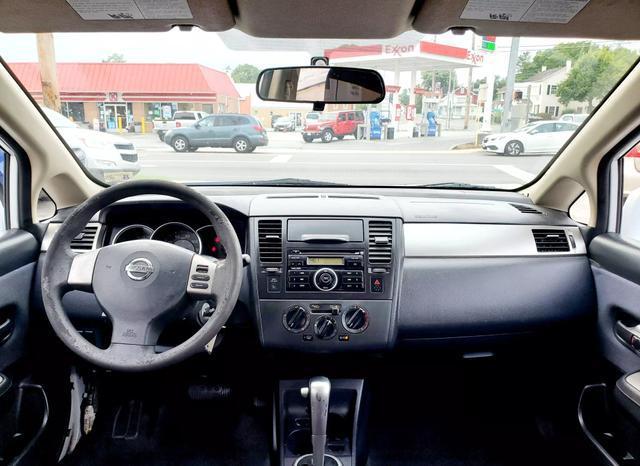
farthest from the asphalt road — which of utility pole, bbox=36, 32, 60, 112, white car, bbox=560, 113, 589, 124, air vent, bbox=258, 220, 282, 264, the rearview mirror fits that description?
the rearview mirror

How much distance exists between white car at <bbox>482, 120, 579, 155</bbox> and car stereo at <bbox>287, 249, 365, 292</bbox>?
132cm

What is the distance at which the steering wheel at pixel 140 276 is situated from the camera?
5.59 feet

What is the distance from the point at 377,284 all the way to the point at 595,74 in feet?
4.89

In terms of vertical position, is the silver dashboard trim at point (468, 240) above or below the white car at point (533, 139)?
below

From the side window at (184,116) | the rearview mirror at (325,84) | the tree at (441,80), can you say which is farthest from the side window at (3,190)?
the tree at (441,80)

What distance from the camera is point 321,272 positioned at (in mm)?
2309

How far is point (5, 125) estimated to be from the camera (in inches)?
86.3

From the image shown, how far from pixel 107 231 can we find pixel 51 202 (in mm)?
507

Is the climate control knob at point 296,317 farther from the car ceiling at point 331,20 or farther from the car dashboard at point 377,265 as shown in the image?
the car ceiling at point 331,20

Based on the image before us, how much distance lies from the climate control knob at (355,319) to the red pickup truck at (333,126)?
1.14 meters

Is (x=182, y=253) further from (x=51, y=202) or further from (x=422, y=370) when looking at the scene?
(x=422, y=370)

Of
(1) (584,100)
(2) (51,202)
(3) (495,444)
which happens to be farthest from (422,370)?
(2) (51,202)

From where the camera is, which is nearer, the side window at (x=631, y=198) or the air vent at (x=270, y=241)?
the air vent at (x=270, y=241)

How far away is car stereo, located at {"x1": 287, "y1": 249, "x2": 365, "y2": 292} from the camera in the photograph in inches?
91.0
